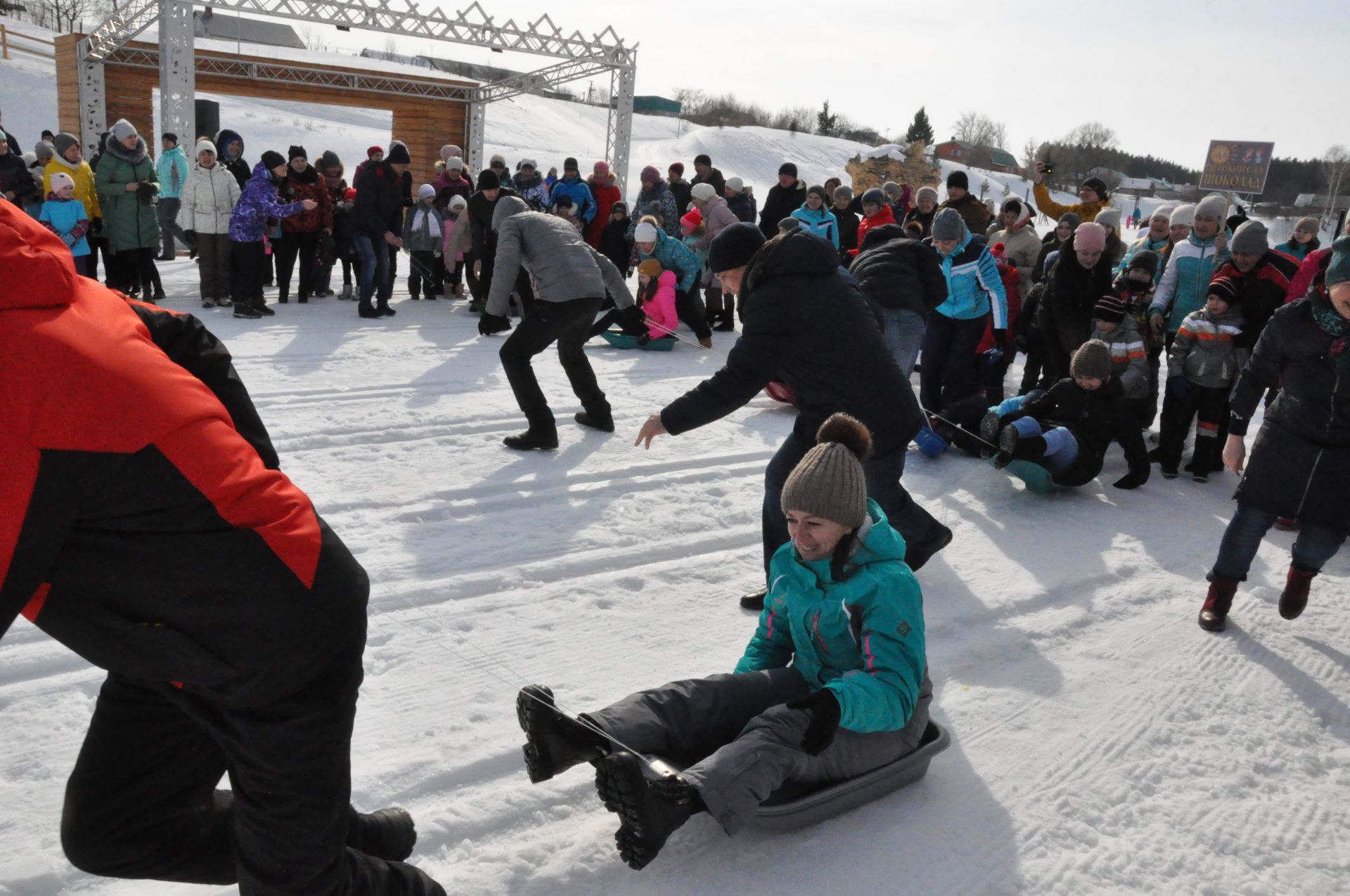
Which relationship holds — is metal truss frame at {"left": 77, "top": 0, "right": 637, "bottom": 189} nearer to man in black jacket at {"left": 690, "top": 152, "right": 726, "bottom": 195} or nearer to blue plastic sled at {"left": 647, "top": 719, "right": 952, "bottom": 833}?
man in black jacket at {"left": 690, "top": 152, "right": 726, "bottom": 195}

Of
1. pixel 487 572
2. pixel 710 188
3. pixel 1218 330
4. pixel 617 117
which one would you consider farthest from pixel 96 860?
pixel 617 117

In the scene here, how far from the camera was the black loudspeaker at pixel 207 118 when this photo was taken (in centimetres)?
1614

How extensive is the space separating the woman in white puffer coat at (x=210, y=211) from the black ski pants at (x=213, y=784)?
29.0 ft

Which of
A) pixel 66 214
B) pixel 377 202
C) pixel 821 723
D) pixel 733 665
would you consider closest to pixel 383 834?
pixel 821 723

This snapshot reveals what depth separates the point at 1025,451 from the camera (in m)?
5.98

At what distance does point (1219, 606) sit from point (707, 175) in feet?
30.5

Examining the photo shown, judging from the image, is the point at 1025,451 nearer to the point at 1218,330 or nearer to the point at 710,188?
the point at 1218,330

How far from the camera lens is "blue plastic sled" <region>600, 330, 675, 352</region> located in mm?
9852

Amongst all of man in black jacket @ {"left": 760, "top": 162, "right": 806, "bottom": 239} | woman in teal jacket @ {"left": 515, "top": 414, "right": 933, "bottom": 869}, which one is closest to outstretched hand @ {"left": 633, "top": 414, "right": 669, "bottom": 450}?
woman in teal jacket @ {"left": 515, "top": 414, "right": 933, "bottom": 869}

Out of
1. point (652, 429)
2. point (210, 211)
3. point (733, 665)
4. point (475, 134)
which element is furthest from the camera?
point (475, 134)

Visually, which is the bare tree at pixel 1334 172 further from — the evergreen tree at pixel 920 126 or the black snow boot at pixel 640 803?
the black snow boot at pixel 640 803

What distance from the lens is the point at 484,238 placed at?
1070 cm

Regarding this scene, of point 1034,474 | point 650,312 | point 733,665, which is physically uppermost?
point 650,312

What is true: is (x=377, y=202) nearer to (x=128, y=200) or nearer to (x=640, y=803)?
(x=128, y=200)
